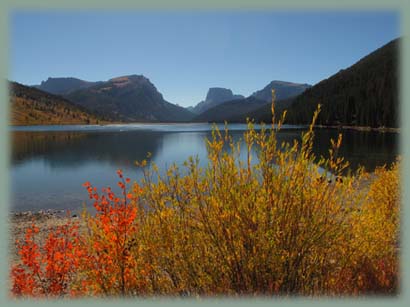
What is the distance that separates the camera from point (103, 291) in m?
5.44

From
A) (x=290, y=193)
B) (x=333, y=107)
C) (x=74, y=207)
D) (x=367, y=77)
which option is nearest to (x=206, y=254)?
(x=290, y=193)

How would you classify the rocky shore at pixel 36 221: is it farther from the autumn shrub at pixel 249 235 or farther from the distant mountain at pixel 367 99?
the distant mountain at pixel 367 99

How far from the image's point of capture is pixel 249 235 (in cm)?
468

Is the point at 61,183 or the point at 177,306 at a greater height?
the point at 177,306

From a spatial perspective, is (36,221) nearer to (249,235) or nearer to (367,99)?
(249,235)

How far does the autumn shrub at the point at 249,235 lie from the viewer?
469cm

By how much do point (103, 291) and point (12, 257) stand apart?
1042 cm

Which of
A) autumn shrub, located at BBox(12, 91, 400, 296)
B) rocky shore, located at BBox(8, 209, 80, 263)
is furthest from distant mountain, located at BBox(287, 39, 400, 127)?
autumn shrub, located at BBox(12, 91, 400, 296)

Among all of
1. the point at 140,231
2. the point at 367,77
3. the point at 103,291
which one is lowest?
the point at 103,291

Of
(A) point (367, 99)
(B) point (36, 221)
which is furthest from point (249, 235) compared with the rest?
(A) point (367, 99)

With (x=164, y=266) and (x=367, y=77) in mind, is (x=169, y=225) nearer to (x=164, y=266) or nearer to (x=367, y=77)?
(x=164, y=266)

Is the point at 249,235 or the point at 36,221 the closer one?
the point at 249,235

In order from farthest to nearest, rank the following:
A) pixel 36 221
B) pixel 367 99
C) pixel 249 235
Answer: pixel 367 99 → pixel 36 221 → pixel 249 235

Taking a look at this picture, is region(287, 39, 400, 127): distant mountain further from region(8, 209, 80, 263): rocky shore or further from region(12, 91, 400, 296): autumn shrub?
region(12, 91, 400, 296): autumn shrub
